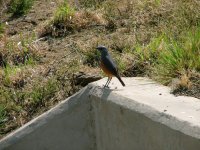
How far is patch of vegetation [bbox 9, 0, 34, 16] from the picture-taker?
342 inches

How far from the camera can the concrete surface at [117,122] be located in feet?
15.3

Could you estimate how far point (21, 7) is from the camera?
8.70 metres

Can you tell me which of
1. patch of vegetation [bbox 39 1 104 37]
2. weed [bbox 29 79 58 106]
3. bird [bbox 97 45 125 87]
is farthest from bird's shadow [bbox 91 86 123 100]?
patch of vegetation [bbox 39 1 104 37]

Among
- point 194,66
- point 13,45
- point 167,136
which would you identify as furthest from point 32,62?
point 167,136

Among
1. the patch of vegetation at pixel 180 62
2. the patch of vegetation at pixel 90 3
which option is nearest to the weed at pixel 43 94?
the patch of vegetation at pixel 180 62

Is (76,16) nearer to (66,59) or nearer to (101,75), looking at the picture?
(66,59)

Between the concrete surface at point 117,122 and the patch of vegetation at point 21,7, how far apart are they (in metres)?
2.99

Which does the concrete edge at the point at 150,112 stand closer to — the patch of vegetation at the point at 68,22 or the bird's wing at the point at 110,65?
the bird's wing at the point at 110,65

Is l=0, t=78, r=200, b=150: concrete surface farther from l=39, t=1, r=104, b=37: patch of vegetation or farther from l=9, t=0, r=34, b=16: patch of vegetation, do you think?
l=9, t=0, r=34, b=16: patch of vegetation

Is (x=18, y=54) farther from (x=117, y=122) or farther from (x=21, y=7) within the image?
(x=117, y=122)

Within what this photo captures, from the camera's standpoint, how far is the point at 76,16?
25.5ft

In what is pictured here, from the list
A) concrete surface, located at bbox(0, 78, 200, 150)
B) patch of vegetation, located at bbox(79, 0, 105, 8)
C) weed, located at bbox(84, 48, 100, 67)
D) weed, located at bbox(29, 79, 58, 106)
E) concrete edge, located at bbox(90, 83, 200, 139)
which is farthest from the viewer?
patch of vegetation, located at bbox(79, 0, 105, 8)

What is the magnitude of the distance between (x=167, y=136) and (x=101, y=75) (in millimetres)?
1730

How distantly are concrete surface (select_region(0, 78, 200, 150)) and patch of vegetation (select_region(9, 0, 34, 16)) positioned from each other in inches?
118
